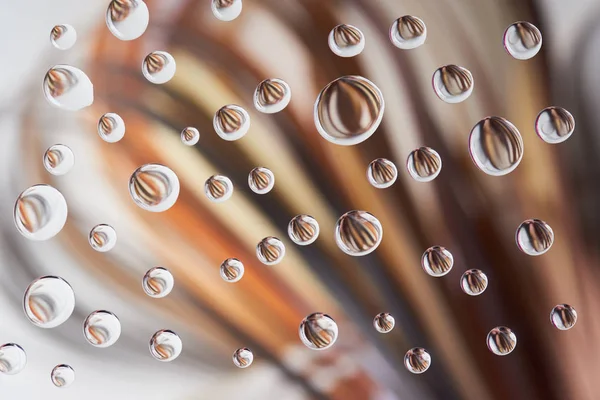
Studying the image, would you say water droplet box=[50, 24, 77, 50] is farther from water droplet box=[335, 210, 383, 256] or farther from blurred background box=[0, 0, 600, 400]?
water droplet box=[335, 210, 383, 256]

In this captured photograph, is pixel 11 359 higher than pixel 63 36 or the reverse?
the reverse

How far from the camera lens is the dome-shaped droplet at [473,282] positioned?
0.61 m

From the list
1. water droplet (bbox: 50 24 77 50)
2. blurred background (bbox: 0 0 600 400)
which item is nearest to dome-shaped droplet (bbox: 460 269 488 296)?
blurred background (bbox: 0 0 600 400)

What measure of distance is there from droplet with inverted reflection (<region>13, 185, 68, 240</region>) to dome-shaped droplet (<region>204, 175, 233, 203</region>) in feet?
0.49

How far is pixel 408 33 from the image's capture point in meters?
0.58

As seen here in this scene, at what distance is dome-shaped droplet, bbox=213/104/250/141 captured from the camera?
565 millimetres

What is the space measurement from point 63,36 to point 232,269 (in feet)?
0.94

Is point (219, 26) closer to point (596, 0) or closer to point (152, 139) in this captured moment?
point (152, 139)

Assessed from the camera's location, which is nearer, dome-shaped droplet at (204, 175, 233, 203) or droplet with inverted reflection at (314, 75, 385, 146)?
droplet with inverted reflection at (314, 75, 385, 146)

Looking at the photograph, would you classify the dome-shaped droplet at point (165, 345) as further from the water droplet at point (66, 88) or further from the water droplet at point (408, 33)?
the water droplet at point (408, 33)

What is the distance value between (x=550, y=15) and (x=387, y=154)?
21 centimetres

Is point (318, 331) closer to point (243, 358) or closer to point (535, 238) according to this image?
point (243, 358)

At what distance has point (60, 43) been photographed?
59 centimetres

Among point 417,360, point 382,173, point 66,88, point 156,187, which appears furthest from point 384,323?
point 66,88
